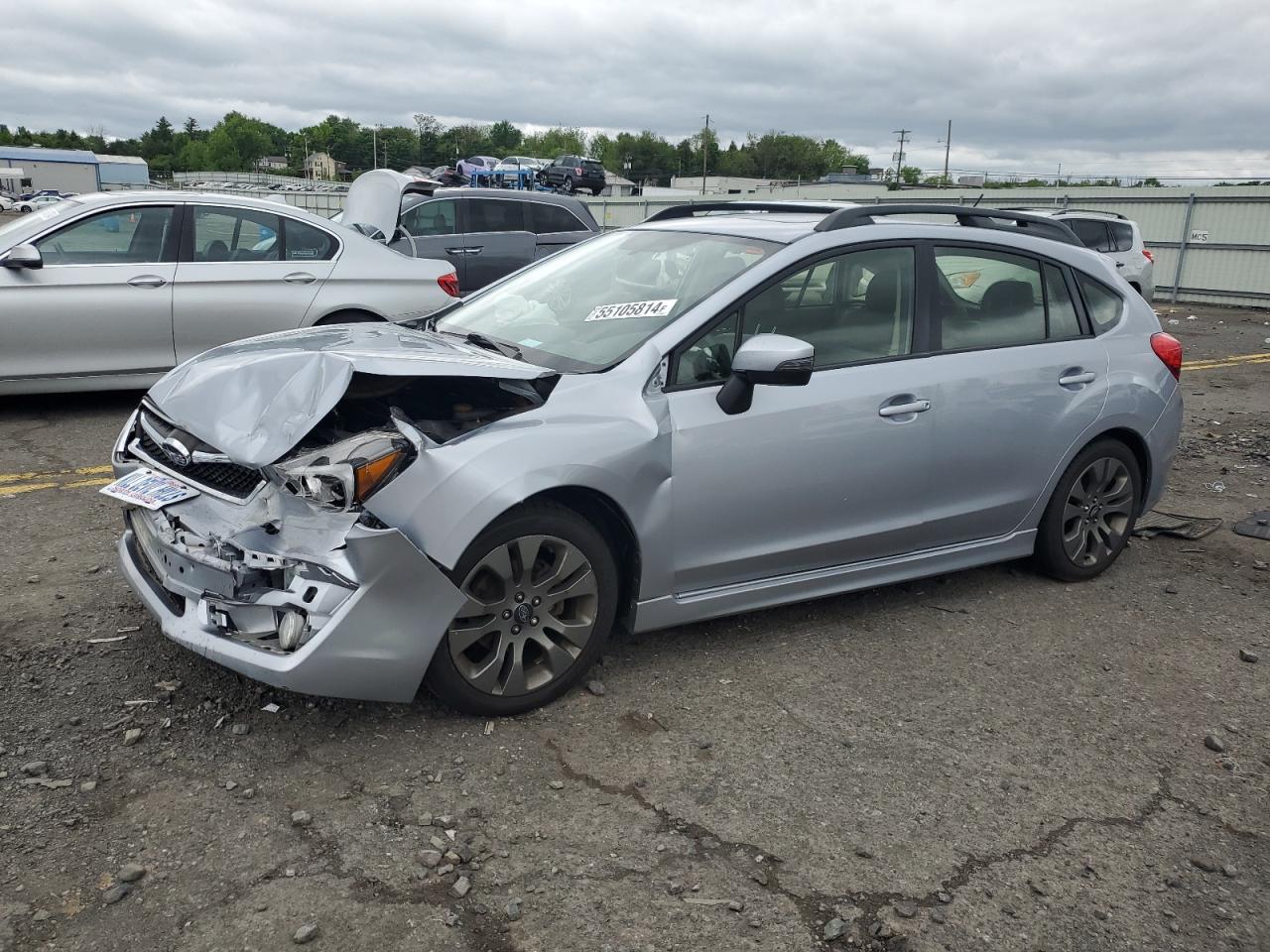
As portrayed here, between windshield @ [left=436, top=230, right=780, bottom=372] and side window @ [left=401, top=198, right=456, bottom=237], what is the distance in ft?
23.0

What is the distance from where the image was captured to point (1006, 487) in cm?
459

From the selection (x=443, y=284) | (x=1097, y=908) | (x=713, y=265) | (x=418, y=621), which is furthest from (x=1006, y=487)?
(x=443, y=284)

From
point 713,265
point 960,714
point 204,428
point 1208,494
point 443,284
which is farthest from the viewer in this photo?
point 443,284

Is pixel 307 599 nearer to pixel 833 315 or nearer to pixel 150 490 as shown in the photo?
pixel 150 490

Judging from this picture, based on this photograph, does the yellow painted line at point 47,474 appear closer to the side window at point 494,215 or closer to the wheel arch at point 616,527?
the wheel arch at point 616,527

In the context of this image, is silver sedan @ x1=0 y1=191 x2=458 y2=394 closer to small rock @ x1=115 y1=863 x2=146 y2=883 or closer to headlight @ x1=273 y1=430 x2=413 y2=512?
headlight @ x1=273 y1=430 x2=413 y2=512

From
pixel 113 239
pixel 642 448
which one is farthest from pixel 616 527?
pixel 113 239

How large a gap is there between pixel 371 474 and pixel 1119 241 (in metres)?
16.3

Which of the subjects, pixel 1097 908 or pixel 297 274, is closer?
pixel 1097 908

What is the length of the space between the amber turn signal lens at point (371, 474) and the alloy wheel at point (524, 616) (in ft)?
1.32

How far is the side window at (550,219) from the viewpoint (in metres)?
12.1

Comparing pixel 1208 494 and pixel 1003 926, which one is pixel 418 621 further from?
pixel 1208 494

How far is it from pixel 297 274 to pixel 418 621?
542cm

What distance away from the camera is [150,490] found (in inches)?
134
